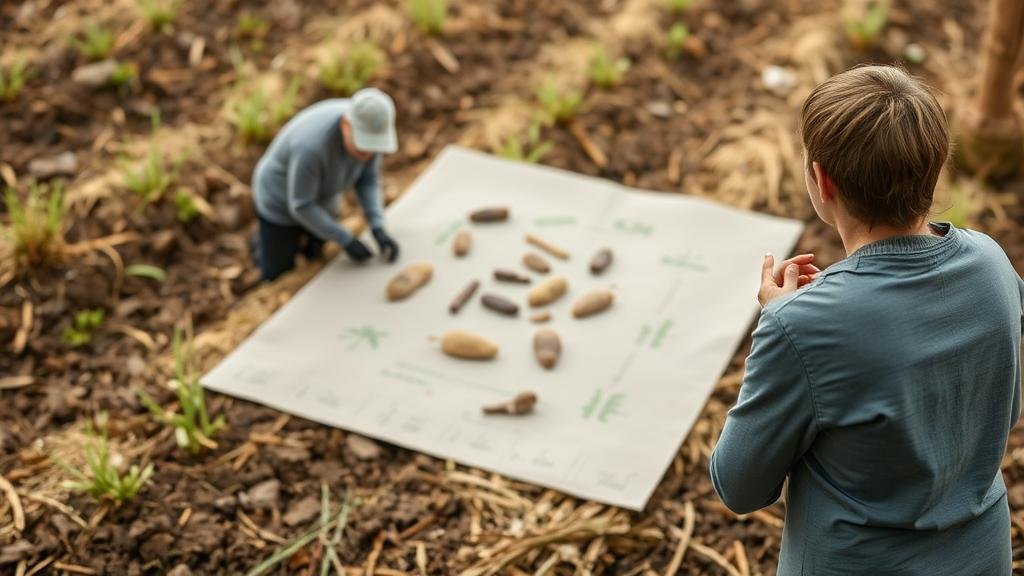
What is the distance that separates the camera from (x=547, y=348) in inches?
108

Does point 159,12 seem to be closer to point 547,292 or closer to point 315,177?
point 315,177

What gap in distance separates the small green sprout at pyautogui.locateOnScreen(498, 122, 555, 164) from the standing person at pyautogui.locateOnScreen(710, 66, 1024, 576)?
6.05ft

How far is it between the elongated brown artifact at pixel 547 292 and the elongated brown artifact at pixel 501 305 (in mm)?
48

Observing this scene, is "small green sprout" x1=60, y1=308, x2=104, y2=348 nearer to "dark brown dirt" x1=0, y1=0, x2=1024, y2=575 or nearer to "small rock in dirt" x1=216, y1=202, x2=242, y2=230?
"dark brown dirt" x1=0, y1=0, x2=1024, y2=575

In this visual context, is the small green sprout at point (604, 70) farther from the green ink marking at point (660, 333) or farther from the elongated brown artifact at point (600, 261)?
the green ink marking at point (660, 333)

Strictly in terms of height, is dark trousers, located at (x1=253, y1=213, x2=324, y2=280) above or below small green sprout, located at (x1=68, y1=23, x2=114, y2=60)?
below

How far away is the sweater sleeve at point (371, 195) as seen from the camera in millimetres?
2947

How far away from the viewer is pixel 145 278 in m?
3.01

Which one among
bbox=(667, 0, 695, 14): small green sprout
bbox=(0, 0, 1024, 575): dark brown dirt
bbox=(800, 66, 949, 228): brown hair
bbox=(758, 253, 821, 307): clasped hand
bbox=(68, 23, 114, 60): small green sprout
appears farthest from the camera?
bbox=(667, 0, 695, 14): small green sprout

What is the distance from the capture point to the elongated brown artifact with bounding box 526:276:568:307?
2.88 meters

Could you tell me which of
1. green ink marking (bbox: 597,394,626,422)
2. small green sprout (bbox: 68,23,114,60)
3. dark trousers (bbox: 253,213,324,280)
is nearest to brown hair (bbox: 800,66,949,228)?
green ink marking (bbox: 597,394,626,422)

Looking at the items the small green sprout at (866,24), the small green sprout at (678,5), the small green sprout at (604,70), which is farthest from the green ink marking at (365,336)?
the small green sprout at (866,24)

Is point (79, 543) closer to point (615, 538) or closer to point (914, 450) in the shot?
point (615, 538)

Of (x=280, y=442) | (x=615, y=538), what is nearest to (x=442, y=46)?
(x=280, y=442)
